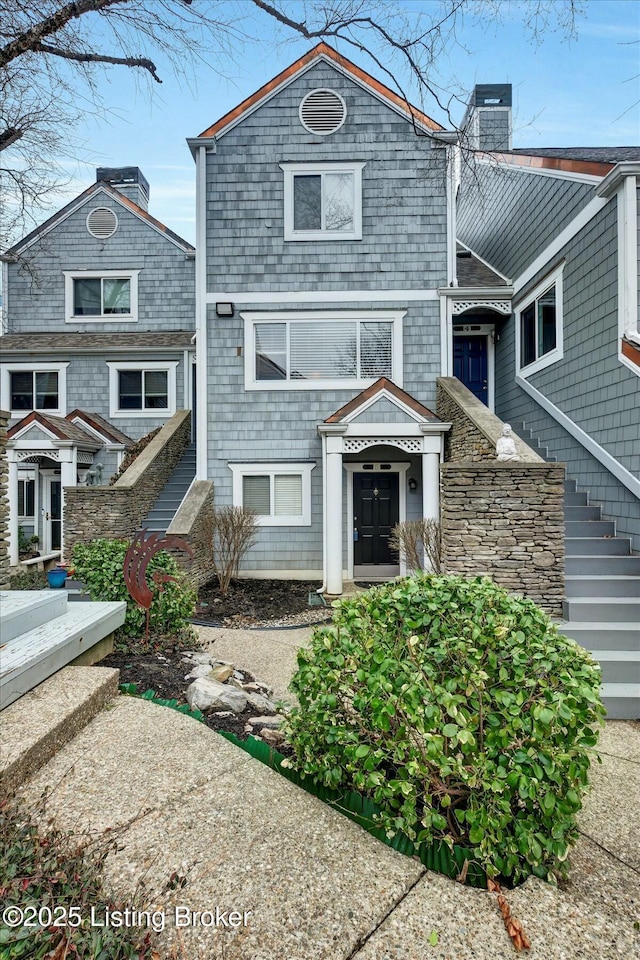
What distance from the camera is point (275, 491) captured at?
9.53 m

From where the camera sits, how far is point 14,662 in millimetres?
3082

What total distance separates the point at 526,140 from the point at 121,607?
5677 mm

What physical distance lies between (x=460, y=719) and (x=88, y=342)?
13144 mm

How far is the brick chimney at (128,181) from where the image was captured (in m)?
14.8

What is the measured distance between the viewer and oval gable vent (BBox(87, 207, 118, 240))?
1311 centimetres

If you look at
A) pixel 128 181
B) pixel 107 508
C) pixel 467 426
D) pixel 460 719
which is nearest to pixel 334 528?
pixel 467 426

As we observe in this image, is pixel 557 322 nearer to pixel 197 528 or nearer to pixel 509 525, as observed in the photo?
pixel 509 525

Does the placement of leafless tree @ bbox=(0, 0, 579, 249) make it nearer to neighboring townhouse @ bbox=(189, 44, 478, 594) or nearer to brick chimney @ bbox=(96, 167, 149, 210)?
neighboring townhouse @ bbox=(189, 44, 478, 594)

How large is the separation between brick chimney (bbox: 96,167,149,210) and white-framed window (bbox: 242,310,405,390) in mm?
8785

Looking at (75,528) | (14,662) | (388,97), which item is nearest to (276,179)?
(388,97)

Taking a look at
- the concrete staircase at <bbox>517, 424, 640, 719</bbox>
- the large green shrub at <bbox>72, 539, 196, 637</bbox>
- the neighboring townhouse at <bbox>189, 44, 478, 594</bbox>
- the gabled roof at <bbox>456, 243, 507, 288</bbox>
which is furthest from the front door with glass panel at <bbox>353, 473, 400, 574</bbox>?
the large green shrub at <bbox>72, 539, 196, 637</bbox>

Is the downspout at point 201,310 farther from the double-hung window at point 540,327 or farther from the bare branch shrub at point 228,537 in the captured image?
the double-hung window at point 540,327

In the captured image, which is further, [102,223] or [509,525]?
[102,223]

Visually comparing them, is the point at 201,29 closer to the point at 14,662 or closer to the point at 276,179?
the point at 14,662
